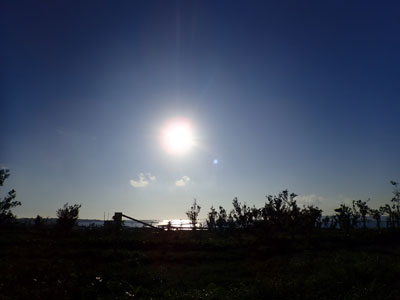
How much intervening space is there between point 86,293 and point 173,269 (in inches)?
259

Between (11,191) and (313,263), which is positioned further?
(11,191)

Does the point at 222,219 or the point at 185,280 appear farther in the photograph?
the point at 222,219

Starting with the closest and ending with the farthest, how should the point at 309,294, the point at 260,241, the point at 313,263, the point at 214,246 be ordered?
the point at 309,294 → the point at 313,263 → the point at 214,246 → the point at 260,241

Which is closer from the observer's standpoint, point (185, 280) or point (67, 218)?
point (185, 280)

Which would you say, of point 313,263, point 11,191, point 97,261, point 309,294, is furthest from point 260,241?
point 11,191

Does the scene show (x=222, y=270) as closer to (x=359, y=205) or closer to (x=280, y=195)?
(x=280, y=195)

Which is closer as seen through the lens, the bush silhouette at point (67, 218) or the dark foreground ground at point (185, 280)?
the dark foreground ground at point (185, 280)

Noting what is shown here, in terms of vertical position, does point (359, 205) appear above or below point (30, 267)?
above

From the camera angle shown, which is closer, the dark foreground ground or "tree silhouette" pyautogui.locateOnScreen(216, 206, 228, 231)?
the dark foreground ground

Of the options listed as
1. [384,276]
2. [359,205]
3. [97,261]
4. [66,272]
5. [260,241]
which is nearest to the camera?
[384,276]

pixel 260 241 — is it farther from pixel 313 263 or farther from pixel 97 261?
pixel 97 261

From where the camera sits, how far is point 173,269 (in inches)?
566

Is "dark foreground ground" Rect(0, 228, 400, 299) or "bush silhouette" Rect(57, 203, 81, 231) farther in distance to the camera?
"bush silhouette" Rect(57, 203, 81, 231)

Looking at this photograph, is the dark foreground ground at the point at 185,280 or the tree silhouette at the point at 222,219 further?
the tree silhouette at the point at 222,219
